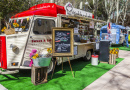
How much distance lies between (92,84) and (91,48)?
3.48 metres

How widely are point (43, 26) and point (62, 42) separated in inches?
36.1

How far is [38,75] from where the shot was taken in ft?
13.9

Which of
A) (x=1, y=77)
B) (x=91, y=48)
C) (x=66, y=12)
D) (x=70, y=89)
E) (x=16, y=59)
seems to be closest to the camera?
(x=70, y=89)

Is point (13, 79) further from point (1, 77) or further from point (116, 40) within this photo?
point (116, 40)

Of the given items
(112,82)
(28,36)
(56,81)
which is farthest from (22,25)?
(112,82)

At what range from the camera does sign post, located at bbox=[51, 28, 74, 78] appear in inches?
183

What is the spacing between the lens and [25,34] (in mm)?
4441

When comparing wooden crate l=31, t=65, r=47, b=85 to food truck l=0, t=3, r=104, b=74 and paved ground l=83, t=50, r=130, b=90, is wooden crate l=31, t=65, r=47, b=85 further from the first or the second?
paved ground l=83, t=50, r=130, b=90

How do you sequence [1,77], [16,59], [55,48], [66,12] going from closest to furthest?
[16,59], [55,48], [1,77], [66,12]

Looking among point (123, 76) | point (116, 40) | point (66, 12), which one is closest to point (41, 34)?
point (66, 12)

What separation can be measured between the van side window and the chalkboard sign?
0.46m

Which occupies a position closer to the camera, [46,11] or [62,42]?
[62,42]

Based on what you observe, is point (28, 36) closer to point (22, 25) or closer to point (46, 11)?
point (22, 25)

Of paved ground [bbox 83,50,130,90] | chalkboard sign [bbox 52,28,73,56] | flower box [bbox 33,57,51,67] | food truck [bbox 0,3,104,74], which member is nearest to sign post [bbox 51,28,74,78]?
chalkboard sign [bbox 52,28,73,56]
